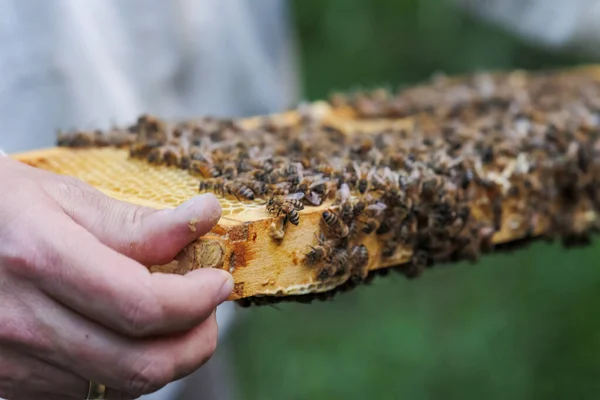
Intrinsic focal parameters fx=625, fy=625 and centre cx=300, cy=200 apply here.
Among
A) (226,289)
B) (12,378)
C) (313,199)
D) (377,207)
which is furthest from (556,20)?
(12,378)

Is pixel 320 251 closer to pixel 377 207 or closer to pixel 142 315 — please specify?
pixel 377 207

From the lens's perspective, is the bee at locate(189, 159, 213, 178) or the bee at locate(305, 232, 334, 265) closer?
the bee at locate(305, 232, 334, 265)

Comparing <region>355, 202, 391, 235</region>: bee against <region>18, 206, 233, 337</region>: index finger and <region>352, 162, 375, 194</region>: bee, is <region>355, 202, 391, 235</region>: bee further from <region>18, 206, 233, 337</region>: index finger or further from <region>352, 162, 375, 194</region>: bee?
<region>18, 206, 233, 337</region>: index finger

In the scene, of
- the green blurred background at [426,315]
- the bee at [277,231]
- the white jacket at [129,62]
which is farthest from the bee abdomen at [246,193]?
the green blurred background at [426,315]

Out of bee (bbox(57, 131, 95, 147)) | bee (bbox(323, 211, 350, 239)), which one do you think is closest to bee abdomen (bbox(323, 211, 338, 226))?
bee (bbox(323, 211, 350, 239))

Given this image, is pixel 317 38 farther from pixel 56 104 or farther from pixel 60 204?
pixel 60 204

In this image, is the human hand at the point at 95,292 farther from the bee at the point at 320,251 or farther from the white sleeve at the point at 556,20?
the white sleeve at the point at 556,20

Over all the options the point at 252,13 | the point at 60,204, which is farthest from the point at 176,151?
the point at 252,13
